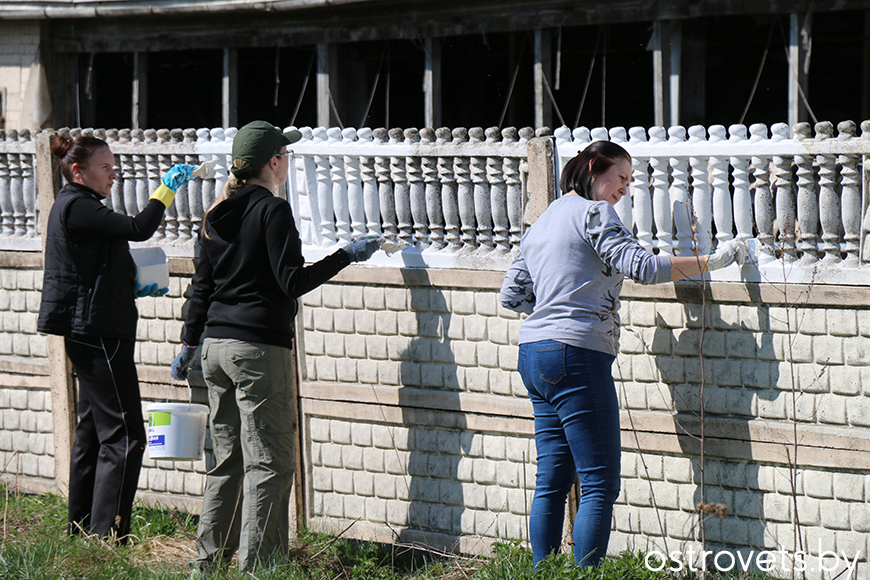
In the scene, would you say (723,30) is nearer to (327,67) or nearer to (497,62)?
(497,62)

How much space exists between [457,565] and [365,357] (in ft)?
3.85

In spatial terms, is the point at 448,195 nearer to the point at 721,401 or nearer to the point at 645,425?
the point at 645,425

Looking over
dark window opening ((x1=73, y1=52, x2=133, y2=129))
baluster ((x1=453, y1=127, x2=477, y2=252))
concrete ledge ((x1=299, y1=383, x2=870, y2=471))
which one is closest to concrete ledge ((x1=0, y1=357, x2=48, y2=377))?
concrete ledge ((x1=299, y1=383, x2=870, y2=471))

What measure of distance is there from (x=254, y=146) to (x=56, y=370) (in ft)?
8.15

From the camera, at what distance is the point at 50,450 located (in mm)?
6312

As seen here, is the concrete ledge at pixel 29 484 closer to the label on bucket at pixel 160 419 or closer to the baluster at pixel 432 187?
the label on bucket at pixel 160 419

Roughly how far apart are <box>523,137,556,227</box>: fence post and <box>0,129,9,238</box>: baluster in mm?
3595

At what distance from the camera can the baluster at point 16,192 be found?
633 centimetres

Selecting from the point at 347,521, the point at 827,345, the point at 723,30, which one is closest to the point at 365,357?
the point at 347,521

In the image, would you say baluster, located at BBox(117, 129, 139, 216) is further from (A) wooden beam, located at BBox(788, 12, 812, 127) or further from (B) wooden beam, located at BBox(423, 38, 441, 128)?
(A) wooden beam, located at BBox(788, 12, 812, 127)

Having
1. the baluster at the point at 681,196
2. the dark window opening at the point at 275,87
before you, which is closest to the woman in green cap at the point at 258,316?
the baluster at the point at 681,196

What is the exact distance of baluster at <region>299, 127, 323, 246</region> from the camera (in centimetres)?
532

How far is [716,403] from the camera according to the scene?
4.39 m

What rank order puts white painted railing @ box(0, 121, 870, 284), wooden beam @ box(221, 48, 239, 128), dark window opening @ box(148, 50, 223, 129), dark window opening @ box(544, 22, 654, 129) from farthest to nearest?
1. dark window opening @ box(148, 50, 223, 129)
2. wooden beam @ box(221, 48, 239, 128)
3. dark window opening @ box(544, 22, 654, 129)
4. white painted railing @ box(0, 121, 870, 284)
